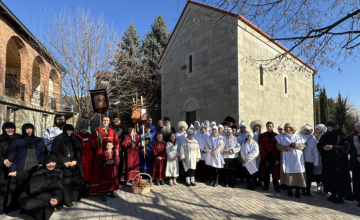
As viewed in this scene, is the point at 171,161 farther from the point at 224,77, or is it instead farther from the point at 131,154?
the point at 224,77

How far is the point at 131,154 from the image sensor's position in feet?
21.4

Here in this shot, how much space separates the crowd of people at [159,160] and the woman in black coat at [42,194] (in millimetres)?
16

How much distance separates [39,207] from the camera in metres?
3.95

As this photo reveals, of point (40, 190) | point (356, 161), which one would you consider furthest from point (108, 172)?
point (356, 161)

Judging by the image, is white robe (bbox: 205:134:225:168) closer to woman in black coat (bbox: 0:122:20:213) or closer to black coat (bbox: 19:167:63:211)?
black coat (bbox: 19:167:63:211)

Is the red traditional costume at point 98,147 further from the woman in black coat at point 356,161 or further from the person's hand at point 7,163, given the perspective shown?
the woman in black coat at point 356,161

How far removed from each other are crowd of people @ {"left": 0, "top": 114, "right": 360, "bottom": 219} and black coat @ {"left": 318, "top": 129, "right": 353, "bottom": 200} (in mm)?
19

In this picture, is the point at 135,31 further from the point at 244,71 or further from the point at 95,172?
the point at 95,172

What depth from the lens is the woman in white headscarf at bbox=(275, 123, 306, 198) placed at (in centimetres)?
549

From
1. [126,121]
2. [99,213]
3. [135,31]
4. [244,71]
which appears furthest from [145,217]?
[135,31]

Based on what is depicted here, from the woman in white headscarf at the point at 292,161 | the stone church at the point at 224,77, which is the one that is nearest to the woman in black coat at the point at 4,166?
the woman in white headscarf at the point at 292,161

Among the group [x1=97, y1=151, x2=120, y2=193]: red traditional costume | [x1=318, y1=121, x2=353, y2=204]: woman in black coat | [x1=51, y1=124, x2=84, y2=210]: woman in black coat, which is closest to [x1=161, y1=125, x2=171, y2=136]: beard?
[x1=97, y1=151, x2=120, y2=193]: red traditional costume

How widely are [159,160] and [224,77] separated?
515 cm

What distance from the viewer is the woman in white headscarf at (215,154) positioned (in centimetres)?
653
